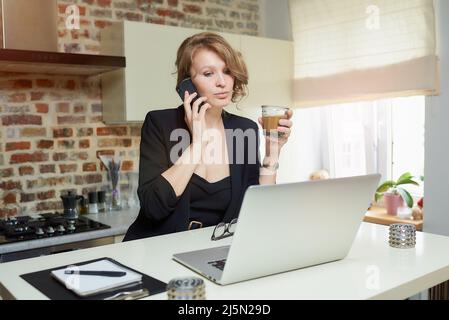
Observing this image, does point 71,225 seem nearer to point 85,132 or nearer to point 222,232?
point 85,132

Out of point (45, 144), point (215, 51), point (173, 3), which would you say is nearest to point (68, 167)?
point (45, 144)

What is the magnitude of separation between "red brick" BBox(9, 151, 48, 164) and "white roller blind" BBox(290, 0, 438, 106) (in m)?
1.90

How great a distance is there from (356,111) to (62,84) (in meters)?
2.18

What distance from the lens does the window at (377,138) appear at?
132 inches

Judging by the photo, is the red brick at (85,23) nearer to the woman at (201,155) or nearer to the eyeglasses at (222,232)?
the woman at (201,155)

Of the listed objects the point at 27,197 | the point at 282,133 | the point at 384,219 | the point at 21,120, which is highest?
the point at 21,120

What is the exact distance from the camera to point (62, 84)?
9.80 ft

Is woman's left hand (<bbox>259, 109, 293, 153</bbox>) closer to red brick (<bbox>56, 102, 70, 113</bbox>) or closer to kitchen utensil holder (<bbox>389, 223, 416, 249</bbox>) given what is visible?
kitchen utensil holder (<bbox>389, 223, 416, 249</bbox>)

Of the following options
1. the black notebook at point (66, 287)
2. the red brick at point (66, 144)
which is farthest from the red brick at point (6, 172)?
the black notebook at point (66, 287)

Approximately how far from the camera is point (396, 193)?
326 centimetres

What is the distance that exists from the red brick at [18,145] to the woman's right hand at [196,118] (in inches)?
58.5

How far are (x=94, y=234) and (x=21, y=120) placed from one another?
35.7 inches

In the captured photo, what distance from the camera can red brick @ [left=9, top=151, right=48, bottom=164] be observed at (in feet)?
9.28
